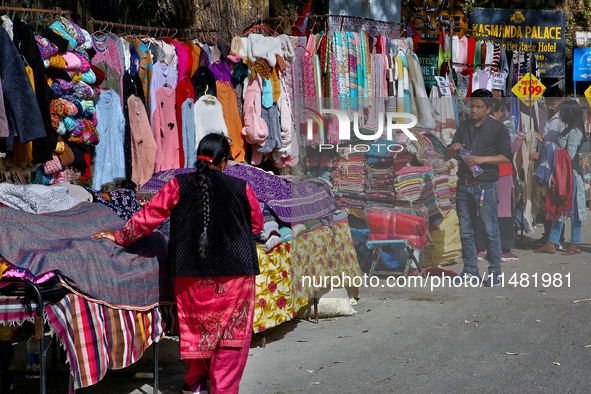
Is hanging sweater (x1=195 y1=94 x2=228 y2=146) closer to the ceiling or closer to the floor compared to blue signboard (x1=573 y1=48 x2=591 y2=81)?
closer to the floor

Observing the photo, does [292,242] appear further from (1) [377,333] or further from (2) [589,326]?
(2) [589,326]

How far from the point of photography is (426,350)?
4738 mm

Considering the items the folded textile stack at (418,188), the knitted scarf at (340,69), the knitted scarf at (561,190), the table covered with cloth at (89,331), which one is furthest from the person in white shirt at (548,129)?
the table covered with cloth at (89,331)

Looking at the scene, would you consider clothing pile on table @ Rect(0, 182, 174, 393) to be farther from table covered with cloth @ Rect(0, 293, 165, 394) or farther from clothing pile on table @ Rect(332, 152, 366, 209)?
clothing pile on table @ Rect(332, 152, 366, 209)

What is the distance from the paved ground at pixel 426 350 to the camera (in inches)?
161

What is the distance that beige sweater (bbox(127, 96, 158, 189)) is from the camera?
5.94 m

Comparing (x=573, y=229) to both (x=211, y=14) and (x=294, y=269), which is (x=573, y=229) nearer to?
(x=294, y=269)

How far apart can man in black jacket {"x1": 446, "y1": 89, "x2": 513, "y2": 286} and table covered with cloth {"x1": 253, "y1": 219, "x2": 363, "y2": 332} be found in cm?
151

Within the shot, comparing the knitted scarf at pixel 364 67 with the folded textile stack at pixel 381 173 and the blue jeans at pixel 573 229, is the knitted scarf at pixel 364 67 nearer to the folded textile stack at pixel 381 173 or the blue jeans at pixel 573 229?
the folded textile stack at pixel 381 173

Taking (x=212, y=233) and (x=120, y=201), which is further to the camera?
(x=120, y=201)

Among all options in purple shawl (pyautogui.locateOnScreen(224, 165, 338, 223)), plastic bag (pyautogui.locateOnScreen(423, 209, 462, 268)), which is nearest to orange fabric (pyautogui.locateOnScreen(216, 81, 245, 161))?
purple shawl (pyautogui.locateOnScreen(224, 165, 338, 223))

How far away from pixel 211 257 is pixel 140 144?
9.11ft

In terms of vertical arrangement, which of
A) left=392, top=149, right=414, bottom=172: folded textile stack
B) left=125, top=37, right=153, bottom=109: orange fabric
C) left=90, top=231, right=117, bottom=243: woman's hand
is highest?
left=125, top=37, right=153, bottom=109: orange fabric

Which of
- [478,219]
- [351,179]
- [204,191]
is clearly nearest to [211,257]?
[204,191]
